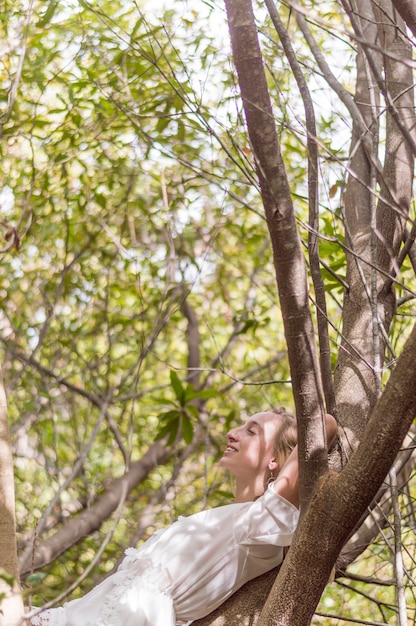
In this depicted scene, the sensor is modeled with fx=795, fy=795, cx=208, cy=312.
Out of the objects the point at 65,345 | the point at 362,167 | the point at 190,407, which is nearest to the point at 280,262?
the point at 362,167

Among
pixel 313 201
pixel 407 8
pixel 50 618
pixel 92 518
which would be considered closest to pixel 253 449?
pixel 50 618

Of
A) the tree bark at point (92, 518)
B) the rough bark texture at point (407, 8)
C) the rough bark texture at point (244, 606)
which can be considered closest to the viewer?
the rough bark texture at point (407, 8)

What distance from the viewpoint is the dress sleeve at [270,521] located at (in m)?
1.85

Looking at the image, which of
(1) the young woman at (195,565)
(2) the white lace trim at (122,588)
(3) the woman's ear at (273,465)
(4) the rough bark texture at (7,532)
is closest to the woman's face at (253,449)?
(3) the woman's ear at (273,465)

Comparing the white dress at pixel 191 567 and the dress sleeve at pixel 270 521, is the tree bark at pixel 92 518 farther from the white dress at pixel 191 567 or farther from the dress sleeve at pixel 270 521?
the dress sleeve at pixel 270 521

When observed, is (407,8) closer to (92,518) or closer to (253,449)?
(253,449)

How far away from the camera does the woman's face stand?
2.30 metres

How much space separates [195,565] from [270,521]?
249 mm

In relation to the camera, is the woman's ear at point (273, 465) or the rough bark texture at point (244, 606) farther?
the woman's ear at point (273, 465)

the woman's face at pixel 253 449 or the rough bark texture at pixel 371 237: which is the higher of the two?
the rough bark texture at pixel 371 237

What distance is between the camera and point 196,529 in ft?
6.85

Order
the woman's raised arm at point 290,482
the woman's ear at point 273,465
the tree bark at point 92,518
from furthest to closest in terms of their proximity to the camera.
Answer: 1. the tree bark at point 92,518
2. the woman's ear at point 273,465
3. the woman's raised arm at point 290,482

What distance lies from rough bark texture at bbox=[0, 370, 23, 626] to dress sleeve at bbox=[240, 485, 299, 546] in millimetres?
688

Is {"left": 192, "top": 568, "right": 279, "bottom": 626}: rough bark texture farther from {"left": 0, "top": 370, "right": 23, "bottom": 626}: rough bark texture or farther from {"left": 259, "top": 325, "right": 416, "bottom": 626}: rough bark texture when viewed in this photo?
{"left": 0, "top": 370, "right": 23, "bottom": 626}: rough bark texture
